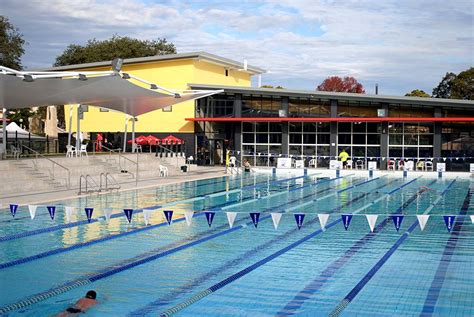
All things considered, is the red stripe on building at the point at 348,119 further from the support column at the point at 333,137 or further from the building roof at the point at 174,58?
the building roof at the point at 174,58

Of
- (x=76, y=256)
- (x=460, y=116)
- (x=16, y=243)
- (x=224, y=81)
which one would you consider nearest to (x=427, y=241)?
(x=76, y=256)

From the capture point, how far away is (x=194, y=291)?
8227 mm

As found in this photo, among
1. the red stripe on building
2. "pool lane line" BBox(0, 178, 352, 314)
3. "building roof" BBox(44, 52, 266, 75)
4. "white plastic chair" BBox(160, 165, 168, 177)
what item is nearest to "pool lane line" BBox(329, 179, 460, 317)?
"pool lane line" BBox(0, 178, 352, 314)

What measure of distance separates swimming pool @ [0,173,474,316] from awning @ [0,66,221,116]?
3323mm

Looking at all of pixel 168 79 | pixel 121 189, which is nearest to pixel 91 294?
pixel 121 189

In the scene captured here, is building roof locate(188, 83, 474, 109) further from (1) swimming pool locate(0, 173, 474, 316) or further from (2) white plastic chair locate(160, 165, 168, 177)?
(1) swimming pool locate(0, 173, 474, 316)

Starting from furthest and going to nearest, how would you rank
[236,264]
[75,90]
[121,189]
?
[121,189] < [75,90] < [236,264]

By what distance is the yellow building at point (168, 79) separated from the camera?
3500 cm

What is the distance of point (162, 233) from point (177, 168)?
17407mm

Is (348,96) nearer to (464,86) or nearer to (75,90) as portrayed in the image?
(75,90)

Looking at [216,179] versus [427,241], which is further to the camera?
[216,179]

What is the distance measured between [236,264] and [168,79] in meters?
26.9

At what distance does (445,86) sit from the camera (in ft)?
220

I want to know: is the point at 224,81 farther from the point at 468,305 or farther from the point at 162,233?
the point at 468,305
